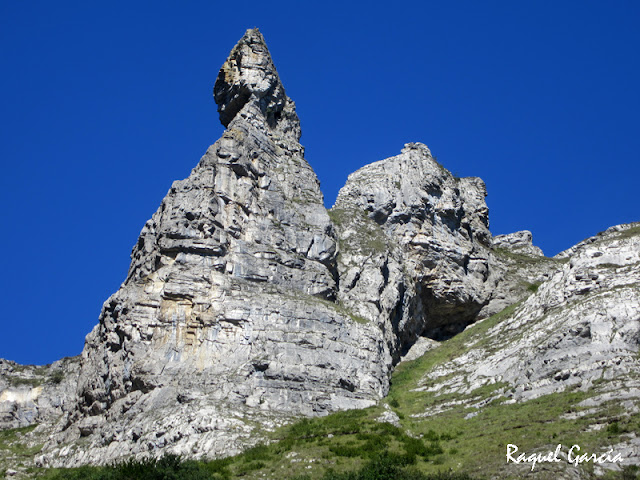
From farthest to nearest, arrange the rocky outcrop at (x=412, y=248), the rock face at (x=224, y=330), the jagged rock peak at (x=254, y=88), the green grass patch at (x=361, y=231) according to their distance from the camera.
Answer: the jagged rock peak at (x=254, y=88), the green grass patch at (x=361, y=231), the rocky outcrop at (x=412, y=248), the rock face at (x=224, y=330)

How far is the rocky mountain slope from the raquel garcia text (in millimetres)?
727

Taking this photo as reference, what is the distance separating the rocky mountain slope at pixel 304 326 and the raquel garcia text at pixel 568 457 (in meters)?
0.73

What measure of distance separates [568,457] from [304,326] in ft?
75.0

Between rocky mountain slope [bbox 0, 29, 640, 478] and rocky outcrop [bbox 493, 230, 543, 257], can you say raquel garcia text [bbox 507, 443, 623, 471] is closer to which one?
rocky mountain slope [bbox 0, 29, 640, 478]

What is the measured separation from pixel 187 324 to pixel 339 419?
11.8 m

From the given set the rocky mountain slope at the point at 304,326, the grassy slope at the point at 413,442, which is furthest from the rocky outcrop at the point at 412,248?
the grassy slope at the point at 413,442

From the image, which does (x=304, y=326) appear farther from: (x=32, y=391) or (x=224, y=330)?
(x=32, y=391)

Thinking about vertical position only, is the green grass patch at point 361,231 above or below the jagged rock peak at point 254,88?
below

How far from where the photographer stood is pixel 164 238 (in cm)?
5881

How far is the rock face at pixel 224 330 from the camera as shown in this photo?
165 ft

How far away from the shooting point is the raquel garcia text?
3581 cm

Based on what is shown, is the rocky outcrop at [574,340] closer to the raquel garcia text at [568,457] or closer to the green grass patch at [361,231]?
the raquel garcia text at [568,457]

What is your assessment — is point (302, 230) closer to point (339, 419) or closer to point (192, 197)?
point (192, 197)

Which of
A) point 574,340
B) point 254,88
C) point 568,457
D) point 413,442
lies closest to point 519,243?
point 254,88
